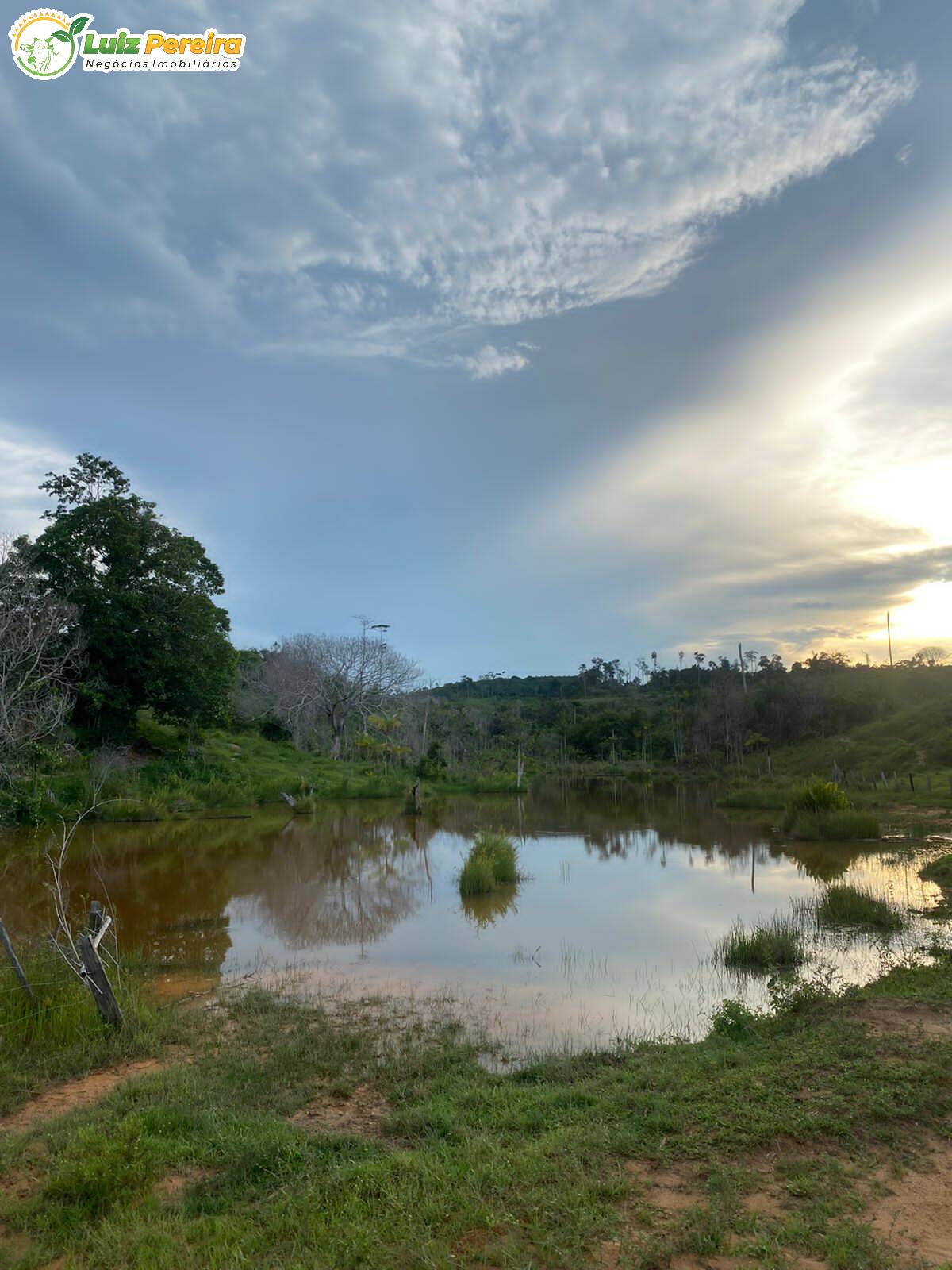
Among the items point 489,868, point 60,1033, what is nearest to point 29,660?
point 489,868

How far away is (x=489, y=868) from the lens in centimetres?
1338

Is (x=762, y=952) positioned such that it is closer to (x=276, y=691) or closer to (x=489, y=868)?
(x=489, y=868)

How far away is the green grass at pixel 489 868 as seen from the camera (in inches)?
519

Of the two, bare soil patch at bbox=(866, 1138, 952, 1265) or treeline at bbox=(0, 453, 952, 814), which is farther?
treeline at bbox=(0, 453, 952, 814)

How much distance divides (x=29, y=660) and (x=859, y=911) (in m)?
20.2

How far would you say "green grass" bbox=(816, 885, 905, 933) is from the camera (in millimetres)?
9773

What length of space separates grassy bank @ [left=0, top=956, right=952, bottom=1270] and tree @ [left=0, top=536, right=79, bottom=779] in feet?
50.8

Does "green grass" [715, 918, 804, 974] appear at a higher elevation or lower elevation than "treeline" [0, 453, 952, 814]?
lower

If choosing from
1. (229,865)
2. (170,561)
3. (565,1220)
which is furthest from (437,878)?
(170,561)

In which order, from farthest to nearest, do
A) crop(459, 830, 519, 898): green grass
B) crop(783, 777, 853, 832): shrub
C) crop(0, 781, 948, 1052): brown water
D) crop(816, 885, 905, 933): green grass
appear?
crop(783, 777, 853, 832): shrub, crop(459, 830, 519, 898): green grass, crop(816, 885, 905, 933): green grass, crop(0, 781, 948, 1052): brown water

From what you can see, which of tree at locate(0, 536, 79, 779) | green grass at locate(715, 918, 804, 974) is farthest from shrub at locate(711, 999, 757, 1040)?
tree at locate(0, 536, 79, 779)

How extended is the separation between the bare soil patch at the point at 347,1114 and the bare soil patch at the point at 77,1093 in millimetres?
1319

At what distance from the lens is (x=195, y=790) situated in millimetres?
24562

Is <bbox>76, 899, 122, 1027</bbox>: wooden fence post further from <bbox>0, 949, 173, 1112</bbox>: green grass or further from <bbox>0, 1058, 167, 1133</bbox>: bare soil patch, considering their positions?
<bbox>0, 1058, 167, 1133</bbox>: bare soil patch
